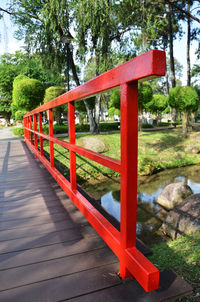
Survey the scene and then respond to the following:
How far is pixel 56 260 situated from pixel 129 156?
3.22 feet

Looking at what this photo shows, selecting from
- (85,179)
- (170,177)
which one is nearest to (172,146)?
(170,177)

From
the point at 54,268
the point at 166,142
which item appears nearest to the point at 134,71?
the point at 54,268

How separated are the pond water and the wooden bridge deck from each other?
1.88m

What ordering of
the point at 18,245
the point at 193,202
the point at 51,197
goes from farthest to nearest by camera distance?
the point at 193,202
the point at 51,197
the point at 18,245

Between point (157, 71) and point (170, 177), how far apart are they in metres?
7.45

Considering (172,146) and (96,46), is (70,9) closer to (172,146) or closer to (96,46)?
(96,46)

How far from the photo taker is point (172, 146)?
11445mm

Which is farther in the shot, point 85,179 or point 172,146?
point 172,146

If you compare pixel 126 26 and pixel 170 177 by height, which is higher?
pixel 126 26

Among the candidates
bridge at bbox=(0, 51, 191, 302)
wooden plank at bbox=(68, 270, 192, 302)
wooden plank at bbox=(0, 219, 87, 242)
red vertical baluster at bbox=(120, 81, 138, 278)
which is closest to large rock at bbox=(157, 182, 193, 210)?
bridge at bbox=(0, 51, 191, 302)

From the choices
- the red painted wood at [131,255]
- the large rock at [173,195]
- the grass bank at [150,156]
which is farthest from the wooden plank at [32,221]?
the grass bank at [150,156]

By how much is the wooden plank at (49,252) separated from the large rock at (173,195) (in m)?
3.57

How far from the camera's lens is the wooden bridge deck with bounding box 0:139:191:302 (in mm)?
1282

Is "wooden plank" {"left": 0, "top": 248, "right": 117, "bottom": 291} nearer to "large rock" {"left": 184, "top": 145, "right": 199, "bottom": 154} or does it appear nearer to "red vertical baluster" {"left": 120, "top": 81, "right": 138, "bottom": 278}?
"red vertical baluster" {"left": 120, "top": 81, "right": 138, "bottom": 278}
